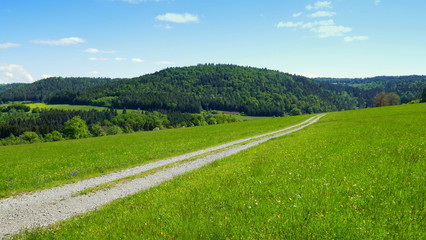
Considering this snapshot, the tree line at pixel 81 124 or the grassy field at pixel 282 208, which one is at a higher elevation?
the grassy field at pixel 282 208

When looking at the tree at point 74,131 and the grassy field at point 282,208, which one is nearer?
the grassy field at point 282,208

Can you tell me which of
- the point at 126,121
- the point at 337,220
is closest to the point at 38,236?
the point at 337,220

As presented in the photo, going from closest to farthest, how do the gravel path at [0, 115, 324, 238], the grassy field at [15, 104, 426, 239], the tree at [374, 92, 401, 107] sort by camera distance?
the grassy field at [15, 104, 426, 239]
the gravel path at [0, 115, 324, 238]
the tree at [374, 92, 401, 107]

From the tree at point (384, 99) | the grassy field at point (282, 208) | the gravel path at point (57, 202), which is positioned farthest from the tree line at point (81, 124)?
the grassy field at point (282, 208)

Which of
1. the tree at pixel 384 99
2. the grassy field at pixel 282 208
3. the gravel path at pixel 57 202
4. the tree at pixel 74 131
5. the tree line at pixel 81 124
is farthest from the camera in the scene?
the tree at pixel 384 99

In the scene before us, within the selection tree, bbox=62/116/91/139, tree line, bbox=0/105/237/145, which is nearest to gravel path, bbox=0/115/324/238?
tree, bbox=62/116/91/139

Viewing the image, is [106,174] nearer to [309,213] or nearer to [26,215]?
[26,215]

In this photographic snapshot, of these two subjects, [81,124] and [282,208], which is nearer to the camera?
[282,208]

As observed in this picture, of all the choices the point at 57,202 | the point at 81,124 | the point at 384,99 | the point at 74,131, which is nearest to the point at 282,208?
the point at 57,202

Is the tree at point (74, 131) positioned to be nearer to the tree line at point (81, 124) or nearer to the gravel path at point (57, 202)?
the tree line at point (81, 124)

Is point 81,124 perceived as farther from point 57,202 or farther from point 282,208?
point 282,208

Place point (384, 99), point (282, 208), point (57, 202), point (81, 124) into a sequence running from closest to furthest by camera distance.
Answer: point (282, 208), point (57, 202), point (81, 124), point (384, 99)

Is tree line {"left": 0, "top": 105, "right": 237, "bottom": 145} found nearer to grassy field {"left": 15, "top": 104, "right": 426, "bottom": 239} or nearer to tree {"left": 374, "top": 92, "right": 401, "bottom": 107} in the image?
tree {"left": 374, "top": 92, "right": 401, "bottom": 107}

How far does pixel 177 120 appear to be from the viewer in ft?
614
